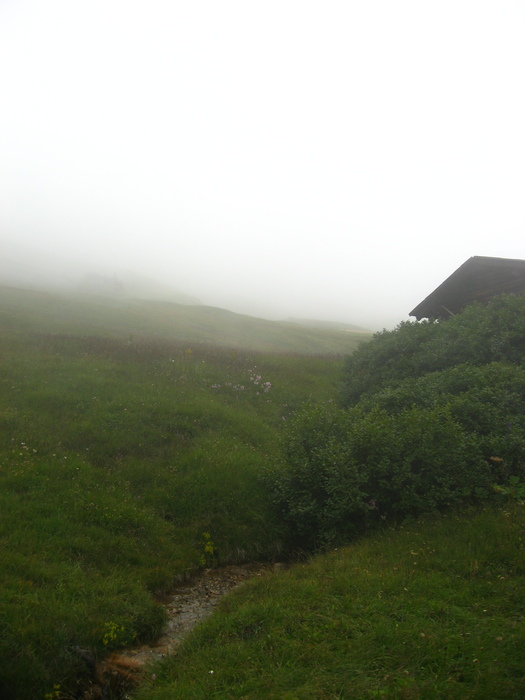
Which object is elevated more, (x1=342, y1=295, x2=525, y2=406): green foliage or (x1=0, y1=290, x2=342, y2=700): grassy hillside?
(x1=342, y1=295, x2=525, y2=406): green foliage

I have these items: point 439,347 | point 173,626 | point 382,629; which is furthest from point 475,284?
point 173,626

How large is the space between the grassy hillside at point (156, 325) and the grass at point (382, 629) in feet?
76.7

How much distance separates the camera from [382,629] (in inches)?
214

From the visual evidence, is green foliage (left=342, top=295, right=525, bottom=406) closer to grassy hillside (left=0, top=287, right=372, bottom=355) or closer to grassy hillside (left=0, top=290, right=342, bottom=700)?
grassy hillside (left=0, top=290, right=342, bottom=700)

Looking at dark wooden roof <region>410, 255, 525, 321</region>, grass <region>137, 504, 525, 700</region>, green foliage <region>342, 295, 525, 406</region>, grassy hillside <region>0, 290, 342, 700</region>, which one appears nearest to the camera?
grass <region>137, 504, 525, 700</region>

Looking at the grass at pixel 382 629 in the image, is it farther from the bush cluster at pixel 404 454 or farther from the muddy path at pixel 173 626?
the bush cluster at pixel 404 454

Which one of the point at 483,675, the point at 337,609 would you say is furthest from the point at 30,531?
the point at 483,675

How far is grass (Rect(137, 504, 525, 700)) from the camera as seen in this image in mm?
4578

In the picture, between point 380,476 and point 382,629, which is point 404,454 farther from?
point 382,629

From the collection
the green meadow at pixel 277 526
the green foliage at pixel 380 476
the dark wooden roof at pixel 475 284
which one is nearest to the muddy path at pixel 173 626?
the green meadow at pixel 277 526

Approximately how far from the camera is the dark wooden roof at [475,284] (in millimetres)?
19656

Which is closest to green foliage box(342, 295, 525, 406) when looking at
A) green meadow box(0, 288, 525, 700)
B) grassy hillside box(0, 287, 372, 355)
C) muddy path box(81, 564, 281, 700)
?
green meadow box(0, 288, 525, 700)

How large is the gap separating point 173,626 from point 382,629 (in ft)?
12.2

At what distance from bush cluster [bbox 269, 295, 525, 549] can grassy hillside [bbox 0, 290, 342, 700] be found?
1.26 meters
